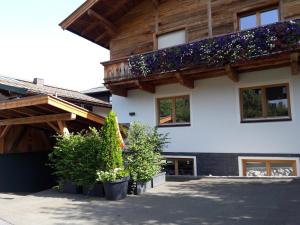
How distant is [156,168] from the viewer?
367 inches

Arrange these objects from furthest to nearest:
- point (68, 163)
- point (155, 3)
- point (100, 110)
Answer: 1. point (100, 110)
2. point (155, 3)
3. point (68, 163)

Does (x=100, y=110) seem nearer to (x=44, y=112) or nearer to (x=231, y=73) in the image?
(x=44, y=112)

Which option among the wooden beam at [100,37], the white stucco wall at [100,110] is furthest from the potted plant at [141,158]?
the white stucco wall at [100,110]

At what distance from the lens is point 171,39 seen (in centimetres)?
1329

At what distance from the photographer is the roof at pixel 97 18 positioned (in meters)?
13.6

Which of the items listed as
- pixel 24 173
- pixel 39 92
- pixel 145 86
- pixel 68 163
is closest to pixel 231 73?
pixel 145 86

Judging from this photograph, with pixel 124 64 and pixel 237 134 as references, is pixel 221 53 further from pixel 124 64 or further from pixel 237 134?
pixel 124 64

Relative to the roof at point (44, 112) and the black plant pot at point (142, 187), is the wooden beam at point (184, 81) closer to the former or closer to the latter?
the roof at point (44, 112)

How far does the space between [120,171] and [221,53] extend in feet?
18.0

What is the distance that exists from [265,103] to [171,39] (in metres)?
4.80

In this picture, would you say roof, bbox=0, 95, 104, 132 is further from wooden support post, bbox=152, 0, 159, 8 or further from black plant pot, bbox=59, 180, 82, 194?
wooden support post, bbox=152, 0, 159, 8

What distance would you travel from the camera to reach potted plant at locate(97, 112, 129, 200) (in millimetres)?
8000

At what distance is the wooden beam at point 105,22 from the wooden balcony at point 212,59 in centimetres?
202

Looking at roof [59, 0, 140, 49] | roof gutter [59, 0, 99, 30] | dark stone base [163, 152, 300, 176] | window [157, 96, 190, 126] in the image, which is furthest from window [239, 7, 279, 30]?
roof gutter [59, 0, 99, 30]
